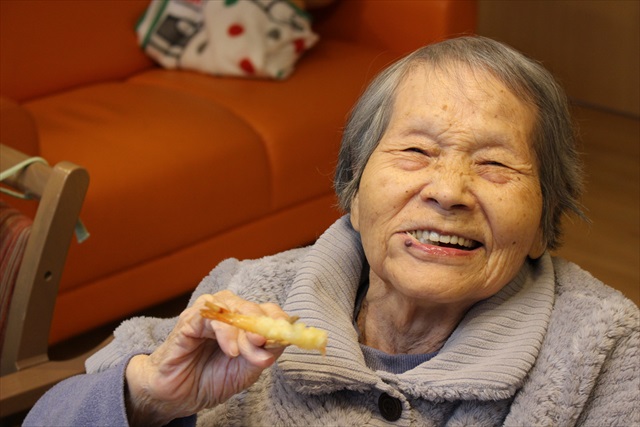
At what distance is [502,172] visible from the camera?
1294 millimetres

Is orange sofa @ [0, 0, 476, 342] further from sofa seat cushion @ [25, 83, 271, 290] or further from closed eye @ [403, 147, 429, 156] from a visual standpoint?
closed eye @ [403, 147, 429, 156]

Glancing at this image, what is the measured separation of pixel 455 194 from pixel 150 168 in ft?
5.28

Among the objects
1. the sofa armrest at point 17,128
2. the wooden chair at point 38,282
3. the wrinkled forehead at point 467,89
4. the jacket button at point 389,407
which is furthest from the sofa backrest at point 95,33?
the jacket button at point 389,407

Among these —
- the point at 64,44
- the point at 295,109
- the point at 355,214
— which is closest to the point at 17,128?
the point at 64,44

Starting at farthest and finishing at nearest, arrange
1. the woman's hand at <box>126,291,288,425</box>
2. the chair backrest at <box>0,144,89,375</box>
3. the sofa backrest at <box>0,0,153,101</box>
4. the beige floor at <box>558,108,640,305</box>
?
the sofa backrest at <box>0,0,153,101</box>
the beige floor at <box>558,108,640,305</box>
the chair backrest at <box>0,144,89,375</box>
the woman's hand at <box>126,291,288,425</box>

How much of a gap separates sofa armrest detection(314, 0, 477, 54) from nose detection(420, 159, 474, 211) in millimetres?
2047

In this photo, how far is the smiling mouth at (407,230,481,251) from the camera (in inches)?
50.2

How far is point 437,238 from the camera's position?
127 cm

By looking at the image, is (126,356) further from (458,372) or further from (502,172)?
(502,172)

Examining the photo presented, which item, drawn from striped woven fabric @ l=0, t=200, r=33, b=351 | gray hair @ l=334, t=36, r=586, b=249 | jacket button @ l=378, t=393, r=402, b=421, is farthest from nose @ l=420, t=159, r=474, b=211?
striped woven fabric @ l=0, t=200, r=33, b=351

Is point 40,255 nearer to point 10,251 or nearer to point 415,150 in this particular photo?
point 10,251

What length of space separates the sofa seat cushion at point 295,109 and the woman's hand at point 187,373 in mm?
1680

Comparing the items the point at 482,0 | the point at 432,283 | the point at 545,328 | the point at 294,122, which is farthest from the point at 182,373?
the point at 482,0

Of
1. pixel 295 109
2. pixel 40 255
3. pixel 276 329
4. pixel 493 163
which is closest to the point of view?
pixel 276 329
